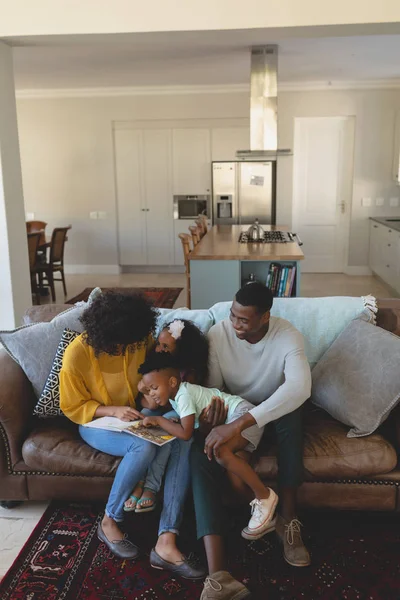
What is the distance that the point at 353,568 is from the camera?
2.11 metres

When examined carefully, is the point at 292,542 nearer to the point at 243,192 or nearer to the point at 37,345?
the point at 37,345

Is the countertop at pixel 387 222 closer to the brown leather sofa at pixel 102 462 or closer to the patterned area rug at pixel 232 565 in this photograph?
the brown leather sofa at pixel 102 462

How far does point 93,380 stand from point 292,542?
1016 millimetres

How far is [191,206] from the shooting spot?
8234mm

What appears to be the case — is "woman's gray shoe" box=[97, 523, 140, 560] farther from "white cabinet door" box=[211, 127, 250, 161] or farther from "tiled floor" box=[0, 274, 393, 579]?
"white cabinet door" box=[211, 127, 250, 161]

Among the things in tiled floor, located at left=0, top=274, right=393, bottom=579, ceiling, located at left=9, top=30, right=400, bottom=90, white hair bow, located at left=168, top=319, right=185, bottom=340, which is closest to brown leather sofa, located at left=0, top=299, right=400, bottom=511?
white hair bow, located at left=168, top=319, right=185, bottom=340

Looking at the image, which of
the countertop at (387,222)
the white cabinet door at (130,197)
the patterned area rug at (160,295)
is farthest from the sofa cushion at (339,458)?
the white cabinet door at (130,197)

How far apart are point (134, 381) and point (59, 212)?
6.55 metres

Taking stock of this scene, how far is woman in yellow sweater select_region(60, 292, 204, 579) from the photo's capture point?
7.07ft

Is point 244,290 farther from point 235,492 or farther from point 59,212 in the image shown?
point 59,212

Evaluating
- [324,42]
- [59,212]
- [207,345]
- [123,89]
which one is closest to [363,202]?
[324,42]

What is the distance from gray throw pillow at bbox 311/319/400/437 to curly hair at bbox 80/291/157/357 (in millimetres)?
831

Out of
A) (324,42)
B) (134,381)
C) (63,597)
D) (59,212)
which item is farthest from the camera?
(59,212)

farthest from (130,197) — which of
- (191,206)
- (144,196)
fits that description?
(191,206)
